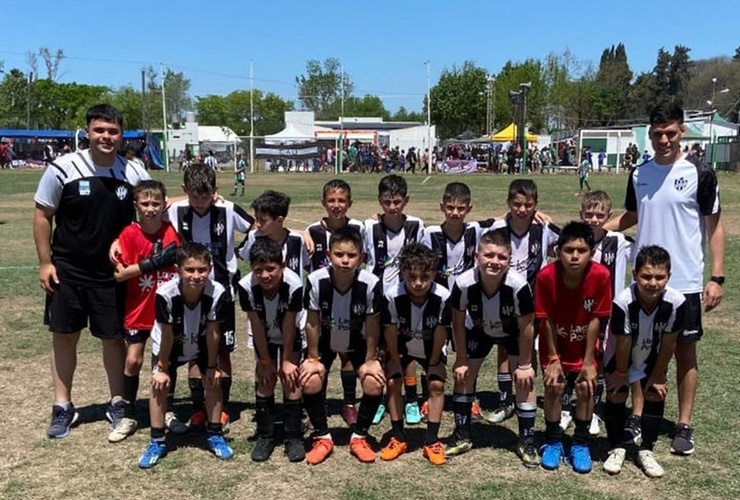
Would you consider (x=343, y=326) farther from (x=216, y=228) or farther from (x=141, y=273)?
(x=141, y=273)

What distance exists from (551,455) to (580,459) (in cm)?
17

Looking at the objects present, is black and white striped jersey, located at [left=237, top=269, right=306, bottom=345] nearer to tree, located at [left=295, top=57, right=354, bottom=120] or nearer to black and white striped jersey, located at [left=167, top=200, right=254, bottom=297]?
black and white striped jersey, located at [left=167, top=200, right=254, bottom=297]

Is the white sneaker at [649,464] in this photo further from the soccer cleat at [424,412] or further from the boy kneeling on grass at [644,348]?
the soccer cleat at [424,412]

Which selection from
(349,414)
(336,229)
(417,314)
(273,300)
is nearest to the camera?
(417,314)

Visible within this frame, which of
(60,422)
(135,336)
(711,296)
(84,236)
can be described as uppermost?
(84,236)

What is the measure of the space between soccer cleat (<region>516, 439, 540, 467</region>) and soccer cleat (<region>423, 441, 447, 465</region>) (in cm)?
49

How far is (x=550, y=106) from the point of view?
72.1 metres

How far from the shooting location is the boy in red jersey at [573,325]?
4.14m

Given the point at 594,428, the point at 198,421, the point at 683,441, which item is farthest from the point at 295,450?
the point at 683,441

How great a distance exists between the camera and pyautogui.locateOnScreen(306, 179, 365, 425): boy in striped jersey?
4.92 m

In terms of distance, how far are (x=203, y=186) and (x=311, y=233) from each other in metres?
0.87

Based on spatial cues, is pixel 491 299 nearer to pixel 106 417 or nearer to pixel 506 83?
pixel 106 417

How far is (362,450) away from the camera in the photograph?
4375 millimetres

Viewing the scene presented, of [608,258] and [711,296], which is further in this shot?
[608,258]
